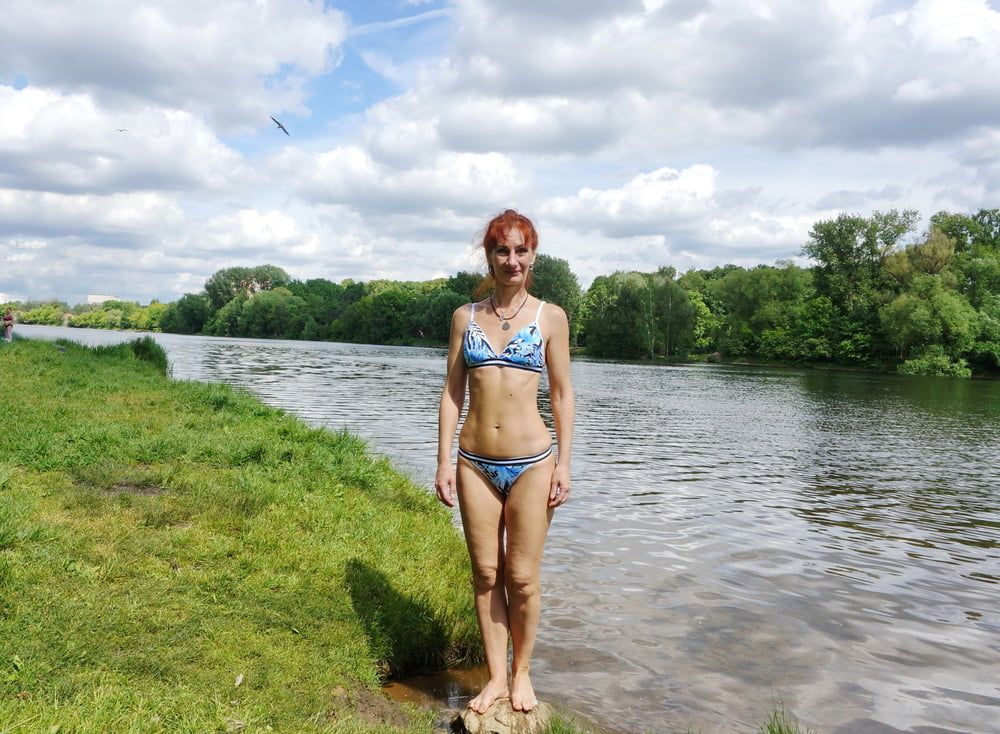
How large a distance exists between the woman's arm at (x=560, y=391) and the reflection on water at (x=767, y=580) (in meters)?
1.84

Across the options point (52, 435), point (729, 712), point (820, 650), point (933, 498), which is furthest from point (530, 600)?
point (933, 498)

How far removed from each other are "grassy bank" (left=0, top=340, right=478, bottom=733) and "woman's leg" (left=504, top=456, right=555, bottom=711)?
688mm

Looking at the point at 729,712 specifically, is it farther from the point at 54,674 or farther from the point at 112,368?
the point at 112,368

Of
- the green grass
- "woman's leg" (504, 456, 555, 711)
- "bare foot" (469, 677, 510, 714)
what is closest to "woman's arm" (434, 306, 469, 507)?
"woman's leg" (504, 456, 555, 711)

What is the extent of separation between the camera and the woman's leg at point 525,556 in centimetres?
474

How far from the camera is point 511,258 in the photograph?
188 inches

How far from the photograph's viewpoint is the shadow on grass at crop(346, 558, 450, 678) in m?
5.66

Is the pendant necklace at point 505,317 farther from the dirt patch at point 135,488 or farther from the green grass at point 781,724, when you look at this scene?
the dirt patch at point 135,488

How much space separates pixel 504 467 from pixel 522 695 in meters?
1.44

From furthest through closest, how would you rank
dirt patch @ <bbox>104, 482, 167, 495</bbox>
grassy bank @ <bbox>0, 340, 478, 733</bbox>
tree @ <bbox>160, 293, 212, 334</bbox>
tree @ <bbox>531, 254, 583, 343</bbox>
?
tree @ <bbox>160, 293, 212, 334</bbox>, tree @ <bbox>531, 254, 583, 343</bbox>, dirt patch @ <bbox>104, 482, 167, 495</bbox>, grassy bank @ <bbox>0, 340, 478, 733</bbox>

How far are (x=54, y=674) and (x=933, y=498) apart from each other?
1497cm

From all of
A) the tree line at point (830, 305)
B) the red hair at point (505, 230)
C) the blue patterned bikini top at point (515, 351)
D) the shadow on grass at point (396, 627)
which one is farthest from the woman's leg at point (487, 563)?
the tree line at point (830, 305)

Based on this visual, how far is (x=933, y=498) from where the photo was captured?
48.1 feet

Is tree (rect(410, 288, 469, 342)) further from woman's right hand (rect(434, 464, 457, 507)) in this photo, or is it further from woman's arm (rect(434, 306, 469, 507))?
woman's right hand (rect(434, 464, 457, 507))
